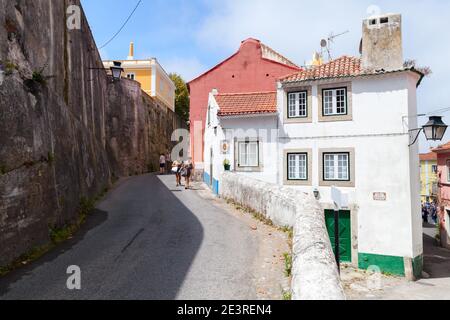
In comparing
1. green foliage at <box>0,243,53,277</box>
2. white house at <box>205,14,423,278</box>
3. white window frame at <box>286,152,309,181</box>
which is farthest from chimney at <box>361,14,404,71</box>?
green foliage at <box>0,243,53,277</box>

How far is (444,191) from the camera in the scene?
84.0ft

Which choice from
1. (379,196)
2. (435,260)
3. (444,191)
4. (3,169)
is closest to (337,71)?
(379,196)

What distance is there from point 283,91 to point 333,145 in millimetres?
3825

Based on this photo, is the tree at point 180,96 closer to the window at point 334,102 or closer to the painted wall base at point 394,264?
the window at point 334,102

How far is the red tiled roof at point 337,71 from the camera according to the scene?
16.8m

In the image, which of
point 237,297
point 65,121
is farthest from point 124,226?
point 237,297

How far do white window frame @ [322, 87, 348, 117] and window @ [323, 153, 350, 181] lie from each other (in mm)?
2007

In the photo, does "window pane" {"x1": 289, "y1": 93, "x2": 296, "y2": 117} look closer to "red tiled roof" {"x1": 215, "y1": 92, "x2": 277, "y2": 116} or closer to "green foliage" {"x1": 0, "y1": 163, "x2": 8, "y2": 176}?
"red tiled roof" {"x1": 215, "y1": 92, "x2": 277, "y2": 116}

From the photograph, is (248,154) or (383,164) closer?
(383,164)

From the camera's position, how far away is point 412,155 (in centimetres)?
1620

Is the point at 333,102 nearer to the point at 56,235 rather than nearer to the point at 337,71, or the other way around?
the point at 337,71

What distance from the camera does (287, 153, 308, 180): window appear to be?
17875 millimetres

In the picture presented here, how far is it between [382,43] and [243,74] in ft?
36.6

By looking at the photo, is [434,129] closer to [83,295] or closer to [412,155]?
[412,155]
